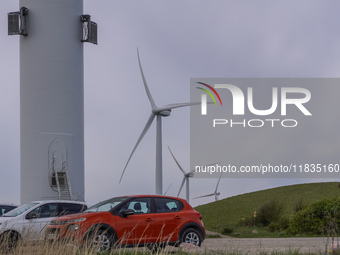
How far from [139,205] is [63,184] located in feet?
62.8

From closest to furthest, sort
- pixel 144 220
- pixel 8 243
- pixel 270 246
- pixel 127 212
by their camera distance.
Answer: pixel 8 243 → pixel 127 212 → pixel 144 220 → pixel 270 246

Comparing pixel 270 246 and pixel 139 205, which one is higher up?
pixel 139 205

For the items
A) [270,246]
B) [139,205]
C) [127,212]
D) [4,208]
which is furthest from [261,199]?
[127,212]

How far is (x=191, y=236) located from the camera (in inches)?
688

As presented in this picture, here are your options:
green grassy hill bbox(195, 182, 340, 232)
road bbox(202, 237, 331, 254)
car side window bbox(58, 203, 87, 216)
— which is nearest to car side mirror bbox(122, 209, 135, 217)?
road bbox(202, 237, 331, 254)

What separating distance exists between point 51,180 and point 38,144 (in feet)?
7.35

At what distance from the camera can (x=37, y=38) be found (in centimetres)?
3522

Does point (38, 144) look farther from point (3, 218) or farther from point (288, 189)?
point (288, 189)

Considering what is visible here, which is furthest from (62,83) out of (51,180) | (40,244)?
(40,244)

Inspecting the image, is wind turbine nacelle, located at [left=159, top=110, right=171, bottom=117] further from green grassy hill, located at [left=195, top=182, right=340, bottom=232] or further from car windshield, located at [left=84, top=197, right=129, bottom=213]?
green grassy hill, located at [left=195, top=182, right=340, bottom=232]

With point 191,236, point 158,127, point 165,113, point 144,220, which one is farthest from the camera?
point 165,113

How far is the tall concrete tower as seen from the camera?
114 feet

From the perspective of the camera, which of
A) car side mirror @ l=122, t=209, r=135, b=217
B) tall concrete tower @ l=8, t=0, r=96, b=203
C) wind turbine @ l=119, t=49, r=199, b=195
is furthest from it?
wind turbine @ l=119, t=49, r=199, b=195

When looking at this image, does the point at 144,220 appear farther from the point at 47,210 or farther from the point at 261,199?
the point at 261,199
